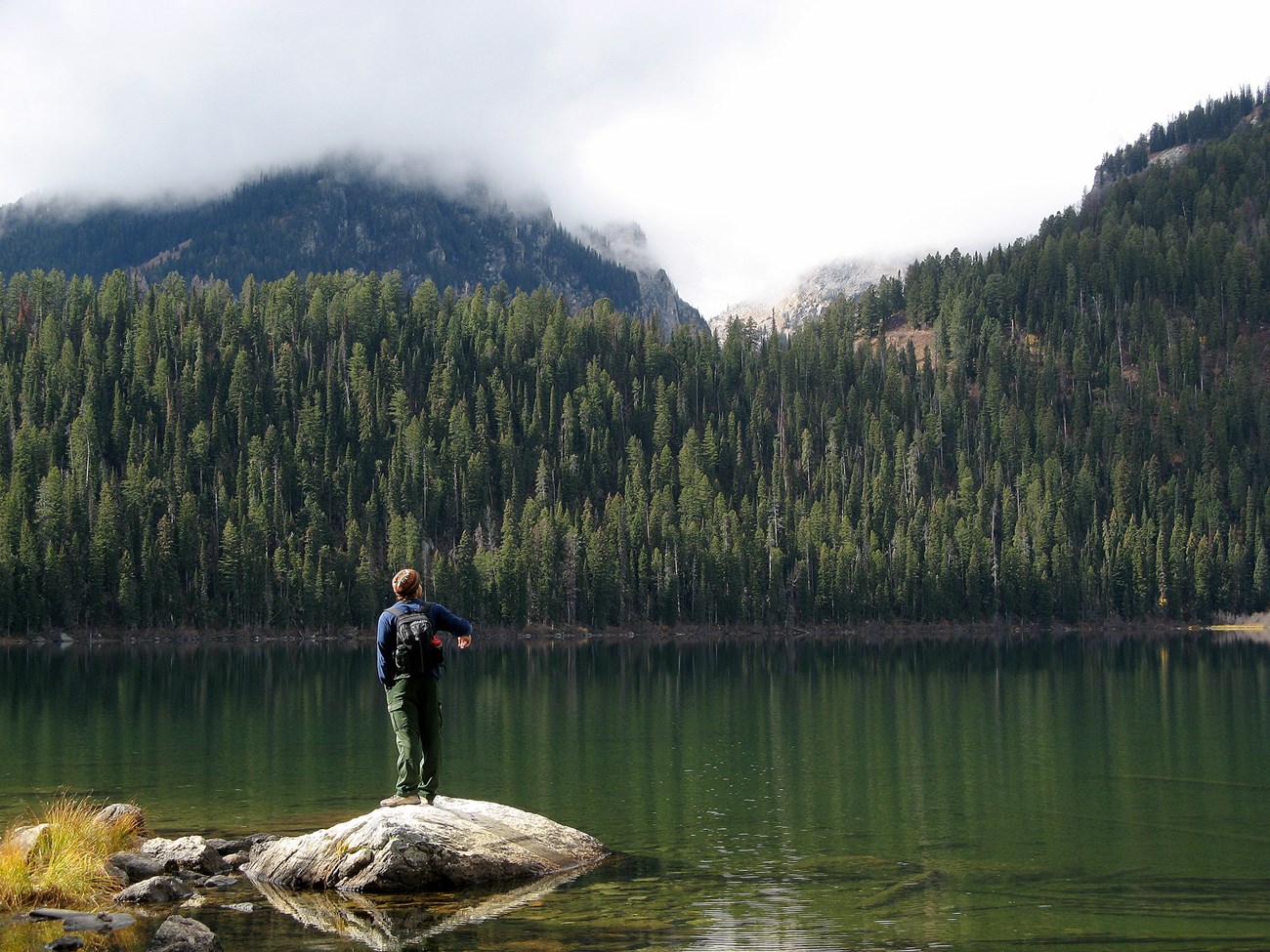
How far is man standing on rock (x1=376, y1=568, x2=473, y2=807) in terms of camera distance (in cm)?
2600

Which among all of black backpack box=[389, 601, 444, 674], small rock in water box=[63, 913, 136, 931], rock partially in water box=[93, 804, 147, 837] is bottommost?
small rock in water box=[63, 913, 136, 931]

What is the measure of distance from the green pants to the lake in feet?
8.52

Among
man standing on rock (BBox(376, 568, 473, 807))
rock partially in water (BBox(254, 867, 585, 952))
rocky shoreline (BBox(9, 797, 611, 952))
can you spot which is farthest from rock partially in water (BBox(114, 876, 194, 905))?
man standing on rock (BBox(376, 568, 473, 807))

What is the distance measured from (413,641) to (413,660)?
396 mm

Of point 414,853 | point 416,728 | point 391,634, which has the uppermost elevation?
point 391,634

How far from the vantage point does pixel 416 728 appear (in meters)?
26.8

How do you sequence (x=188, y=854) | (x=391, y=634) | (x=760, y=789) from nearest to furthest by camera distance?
(x=391, y=634)
(x=188, y=854)
(x=760, y=789)

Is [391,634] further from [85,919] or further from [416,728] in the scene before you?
[85,919]

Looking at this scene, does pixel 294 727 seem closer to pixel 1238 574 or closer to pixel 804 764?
pixel 804 764

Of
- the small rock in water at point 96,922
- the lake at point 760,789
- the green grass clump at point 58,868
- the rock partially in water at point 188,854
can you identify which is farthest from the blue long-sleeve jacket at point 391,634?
the green grass clump at point 58,868

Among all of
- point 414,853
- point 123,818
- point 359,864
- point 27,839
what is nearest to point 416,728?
point 414,853

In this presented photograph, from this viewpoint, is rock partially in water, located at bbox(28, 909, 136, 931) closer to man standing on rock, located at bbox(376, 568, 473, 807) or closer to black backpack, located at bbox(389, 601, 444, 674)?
man standing on rock, located at bbox(376, 568, 473, 807)

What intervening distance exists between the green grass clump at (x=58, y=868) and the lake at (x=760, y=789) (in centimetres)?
288

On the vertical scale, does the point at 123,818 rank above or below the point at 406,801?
below
